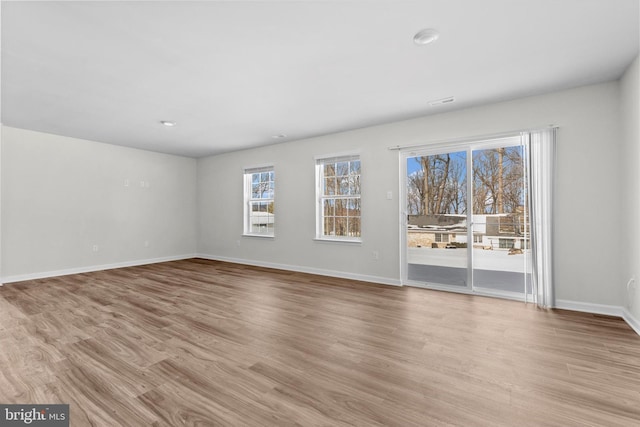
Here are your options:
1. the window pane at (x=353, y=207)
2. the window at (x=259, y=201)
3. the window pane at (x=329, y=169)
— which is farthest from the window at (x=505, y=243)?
the window at (x=259, y=201)

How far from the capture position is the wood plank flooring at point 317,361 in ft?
5.33

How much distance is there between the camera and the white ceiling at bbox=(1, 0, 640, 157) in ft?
6.59

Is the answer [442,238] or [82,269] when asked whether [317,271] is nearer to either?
[442,238]

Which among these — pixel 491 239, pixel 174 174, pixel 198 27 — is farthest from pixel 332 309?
pixel 174 174

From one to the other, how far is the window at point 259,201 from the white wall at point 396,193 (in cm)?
18

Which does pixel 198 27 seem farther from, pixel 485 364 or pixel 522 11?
pixel 485 364

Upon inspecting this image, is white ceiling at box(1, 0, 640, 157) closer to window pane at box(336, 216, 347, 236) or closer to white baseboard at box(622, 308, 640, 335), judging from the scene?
window pane at box(336, 216, 347, 236)

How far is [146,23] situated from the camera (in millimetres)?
2104

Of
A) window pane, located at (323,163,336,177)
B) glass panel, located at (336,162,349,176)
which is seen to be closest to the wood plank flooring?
glass panel, located at (336,162,349,176)

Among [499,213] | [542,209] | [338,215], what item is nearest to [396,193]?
[338,215]

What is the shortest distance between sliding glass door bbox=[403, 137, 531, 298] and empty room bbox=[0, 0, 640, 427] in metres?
0.03

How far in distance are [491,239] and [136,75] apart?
186 inches

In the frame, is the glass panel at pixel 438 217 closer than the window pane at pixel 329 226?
Yes

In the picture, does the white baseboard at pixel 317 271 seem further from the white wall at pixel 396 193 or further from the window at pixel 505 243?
the window at pixel 505 243
